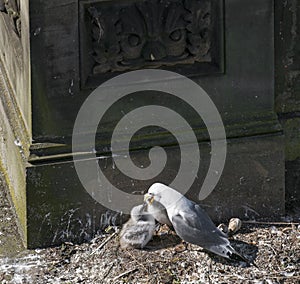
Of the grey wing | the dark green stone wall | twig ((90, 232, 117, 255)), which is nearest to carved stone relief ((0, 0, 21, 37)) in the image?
twig ((90, 232, 117, 255))

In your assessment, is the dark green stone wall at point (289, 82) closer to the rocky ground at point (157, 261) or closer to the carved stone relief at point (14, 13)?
the rocky ground at point (157, 261)

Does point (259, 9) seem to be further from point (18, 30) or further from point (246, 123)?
point (18, 30)

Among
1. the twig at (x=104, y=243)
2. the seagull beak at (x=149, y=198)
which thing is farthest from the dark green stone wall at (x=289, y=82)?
the twig at (x=104, y=243)

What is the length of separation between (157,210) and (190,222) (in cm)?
26

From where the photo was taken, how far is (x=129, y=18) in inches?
246

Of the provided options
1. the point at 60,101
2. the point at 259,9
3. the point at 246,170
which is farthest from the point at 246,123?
the point at 60,101

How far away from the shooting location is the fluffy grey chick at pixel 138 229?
6473 millimetres

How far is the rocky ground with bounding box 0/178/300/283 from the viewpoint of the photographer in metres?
6.24

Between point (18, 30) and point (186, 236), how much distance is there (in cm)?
156

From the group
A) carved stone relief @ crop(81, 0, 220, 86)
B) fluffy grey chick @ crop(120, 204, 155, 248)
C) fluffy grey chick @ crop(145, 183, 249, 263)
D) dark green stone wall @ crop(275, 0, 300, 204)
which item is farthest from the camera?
dark green stone wall @ crop(275, 0, 300, 204)

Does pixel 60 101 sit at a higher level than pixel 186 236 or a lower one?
higher

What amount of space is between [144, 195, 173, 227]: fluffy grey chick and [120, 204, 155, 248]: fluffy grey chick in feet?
0.11

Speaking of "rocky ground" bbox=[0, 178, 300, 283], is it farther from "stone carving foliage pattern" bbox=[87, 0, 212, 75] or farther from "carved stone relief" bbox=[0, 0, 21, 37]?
"carved stone relief" bbox=[0, 0, 21, 37]

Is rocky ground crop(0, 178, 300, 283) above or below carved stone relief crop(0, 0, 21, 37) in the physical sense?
below
